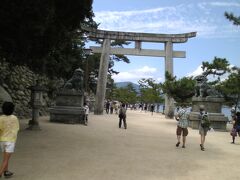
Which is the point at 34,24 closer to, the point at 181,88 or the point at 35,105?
the point at 35,105

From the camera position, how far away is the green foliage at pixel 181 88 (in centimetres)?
2958

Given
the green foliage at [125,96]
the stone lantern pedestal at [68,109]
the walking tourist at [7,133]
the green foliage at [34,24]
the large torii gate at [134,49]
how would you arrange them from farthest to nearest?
the green foliage at [125,96]
the large torii gate at [134,49]
the stone lantern pedestal at [68,109]
the green foliage at [34,24]
the walking tourist at [7,133]

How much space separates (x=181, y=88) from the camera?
29.9 metres

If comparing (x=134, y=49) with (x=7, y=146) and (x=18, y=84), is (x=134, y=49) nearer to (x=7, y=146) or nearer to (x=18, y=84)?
(x=18, y=84)

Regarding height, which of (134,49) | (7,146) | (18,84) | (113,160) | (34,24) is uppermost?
(134,49)

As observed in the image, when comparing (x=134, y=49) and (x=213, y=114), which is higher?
(x=134, y=49)

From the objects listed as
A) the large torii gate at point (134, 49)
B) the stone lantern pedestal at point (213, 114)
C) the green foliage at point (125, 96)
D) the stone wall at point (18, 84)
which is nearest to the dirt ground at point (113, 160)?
the stone wall at point (18, 84)

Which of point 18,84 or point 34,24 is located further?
point 18,84

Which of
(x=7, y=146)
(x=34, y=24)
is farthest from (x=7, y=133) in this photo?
(x=34, y=24)

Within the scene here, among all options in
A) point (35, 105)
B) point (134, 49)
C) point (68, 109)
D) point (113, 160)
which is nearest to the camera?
point (113, 160)

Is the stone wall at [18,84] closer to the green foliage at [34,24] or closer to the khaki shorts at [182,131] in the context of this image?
the green foliage at [34,24]

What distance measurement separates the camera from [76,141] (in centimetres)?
1441

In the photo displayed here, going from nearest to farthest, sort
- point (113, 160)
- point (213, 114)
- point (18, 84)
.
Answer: point (113, 160)
point (213, 114)
point (18, 84)

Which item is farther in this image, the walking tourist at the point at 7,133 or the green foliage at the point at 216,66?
the green foliage at the point at 216,66
